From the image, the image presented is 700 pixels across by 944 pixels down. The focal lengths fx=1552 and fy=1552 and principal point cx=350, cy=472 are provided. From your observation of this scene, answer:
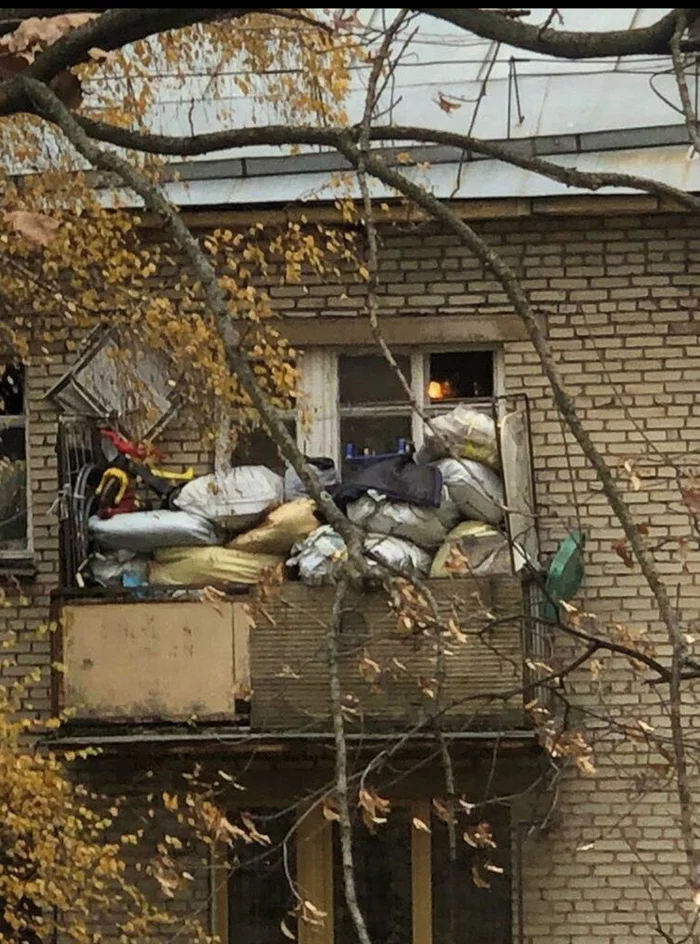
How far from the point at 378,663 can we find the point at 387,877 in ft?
5.62

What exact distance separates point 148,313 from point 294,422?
1645 millimetres

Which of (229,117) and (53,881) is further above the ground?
(229,117)

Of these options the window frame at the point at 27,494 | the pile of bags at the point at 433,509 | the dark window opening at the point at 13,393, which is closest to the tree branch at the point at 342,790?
the pile of bags at the point at 433,509

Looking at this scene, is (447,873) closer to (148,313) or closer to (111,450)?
(111,450)

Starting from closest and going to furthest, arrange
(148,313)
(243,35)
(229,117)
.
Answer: (148,313) → (243,35) → (229,117)

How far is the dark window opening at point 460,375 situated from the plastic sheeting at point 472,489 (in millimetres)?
816

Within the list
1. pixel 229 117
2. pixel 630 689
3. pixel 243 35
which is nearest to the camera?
pixel 243 35

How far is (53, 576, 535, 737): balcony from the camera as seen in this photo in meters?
7.45

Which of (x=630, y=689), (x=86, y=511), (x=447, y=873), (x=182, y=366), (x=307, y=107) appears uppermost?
(x=307, y=107)

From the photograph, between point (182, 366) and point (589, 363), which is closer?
point (182, 366)

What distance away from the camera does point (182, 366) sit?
7.32 metres

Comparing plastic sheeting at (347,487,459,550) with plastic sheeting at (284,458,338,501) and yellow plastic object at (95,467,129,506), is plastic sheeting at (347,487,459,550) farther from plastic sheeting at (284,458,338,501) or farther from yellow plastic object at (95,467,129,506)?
yellow plastic object at (95,467,129,506)

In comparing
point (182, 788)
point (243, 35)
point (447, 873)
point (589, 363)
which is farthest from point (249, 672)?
point (243, 35)

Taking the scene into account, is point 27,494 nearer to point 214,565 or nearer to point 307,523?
point 214,565
